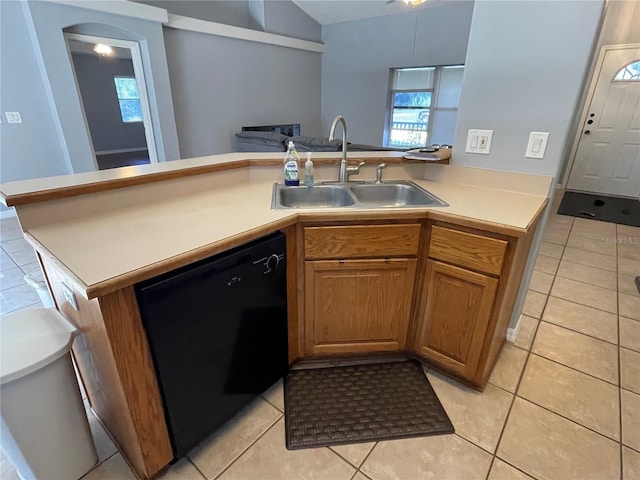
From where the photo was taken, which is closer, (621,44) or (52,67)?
(52,67)

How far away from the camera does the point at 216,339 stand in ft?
4.01

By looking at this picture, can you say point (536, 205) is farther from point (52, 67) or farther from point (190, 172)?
point (52, 67)

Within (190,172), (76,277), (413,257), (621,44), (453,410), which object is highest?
(621,44)

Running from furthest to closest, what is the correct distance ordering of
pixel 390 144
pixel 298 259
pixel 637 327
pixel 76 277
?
pixel 390 144
pixel 637 327
pixel 298 259
pixel 76 277

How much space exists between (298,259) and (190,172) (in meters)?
0.71

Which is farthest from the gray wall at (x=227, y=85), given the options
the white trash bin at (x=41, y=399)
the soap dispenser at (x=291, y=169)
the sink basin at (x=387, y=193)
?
the white trash bin at (x=41, y=399)

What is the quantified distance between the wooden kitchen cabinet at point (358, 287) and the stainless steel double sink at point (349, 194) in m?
0.31

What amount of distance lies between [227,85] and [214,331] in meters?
5.08

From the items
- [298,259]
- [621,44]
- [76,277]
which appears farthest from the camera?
[621,44]

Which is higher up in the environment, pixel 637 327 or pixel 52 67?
pixel 52 67

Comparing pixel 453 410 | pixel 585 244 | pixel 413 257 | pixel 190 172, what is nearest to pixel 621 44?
pixel 585 244

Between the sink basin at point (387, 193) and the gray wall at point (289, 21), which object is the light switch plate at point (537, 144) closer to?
the sink basin at point (387, 193)

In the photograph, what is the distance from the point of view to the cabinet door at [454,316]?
57.1 inches

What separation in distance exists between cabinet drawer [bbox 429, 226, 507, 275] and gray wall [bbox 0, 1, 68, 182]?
4.36 metres
